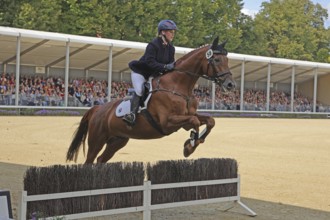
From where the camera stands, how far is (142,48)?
130 feet

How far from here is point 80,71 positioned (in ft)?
140

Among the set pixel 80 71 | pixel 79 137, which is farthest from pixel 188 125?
pixel 80 71

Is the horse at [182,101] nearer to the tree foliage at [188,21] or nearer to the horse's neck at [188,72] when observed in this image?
the horse's neck at [188,72]

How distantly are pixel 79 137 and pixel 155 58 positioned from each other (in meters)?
2.48

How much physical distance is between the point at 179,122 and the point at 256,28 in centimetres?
6456

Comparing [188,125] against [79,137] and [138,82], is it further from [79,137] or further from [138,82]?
[79,137]

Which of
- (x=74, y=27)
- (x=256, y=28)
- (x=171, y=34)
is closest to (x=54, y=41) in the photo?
(x=74, y=27)

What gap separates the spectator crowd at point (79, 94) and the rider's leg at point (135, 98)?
18.4 metres

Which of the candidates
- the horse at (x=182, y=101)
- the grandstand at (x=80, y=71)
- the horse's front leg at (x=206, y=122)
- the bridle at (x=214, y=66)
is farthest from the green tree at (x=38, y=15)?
the horse's front leg at (x=206, y=122)

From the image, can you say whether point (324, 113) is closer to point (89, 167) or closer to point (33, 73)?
point (33, 73)

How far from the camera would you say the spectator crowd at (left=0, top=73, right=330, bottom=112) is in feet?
112

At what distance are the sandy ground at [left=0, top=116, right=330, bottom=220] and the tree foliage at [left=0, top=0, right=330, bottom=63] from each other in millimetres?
21753

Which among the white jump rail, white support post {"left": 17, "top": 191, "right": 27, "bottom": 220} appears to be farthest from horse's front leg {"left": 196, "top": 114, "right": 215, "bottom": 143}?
white support post {"left": 17, "top": 191, "right": 27, "bottom": 220}

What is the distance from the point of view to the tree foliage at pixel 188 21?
49.4m
